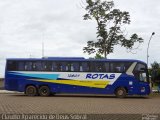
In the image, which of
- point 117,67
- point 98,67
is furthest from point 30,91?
point 117,67

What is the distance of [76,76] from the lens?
3338 centimetres

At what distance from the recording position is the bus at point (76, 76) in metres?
32.9

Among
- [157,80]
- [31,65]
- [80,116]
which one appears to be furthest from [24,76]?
[80,116]

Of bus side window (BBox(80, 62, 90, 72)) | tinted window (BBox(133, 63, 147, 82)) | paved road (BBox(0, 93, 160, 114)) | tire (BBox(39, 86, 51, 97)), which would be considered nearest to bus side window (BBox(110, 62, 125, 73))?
tinted window (BBox(133, 63, 147, 82))

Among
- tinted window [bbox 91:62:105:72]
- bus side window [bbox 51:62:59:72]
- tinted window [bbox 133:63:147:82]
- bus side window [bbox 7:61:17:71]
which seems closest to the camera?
tinted window [bbox 133:63:147:82]

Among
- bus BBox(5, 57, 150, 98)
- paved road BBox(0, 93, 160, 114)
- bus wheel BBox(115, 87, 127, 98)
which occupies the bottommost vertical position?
paved road BBox(0, 93, 160, 114)

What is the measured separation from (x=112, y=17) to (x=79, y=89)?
29.0ft

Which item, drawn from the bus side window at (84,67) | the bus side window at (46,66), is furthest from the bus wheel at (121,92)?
the bus side window at (46,66)

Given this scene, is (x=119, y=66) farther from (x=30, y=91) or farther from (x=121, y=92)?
(x=30, y=91)

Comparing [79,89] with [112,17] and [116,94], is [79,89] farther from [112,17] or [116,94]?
[112,17]

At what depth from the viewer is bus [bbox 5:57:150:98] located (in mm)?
32875

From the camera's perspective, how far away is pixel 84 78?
109 feet

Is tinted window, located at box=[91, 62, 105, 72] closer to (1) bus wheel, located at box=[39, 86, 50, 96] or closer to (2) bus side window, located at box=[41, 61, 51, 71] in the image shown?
(2) bus side window, located at box=[41, 61, 51, 71]

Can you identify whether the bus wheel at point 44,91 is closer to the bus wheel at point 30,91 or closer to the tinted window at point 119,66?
the bus wheel at point 30,91
